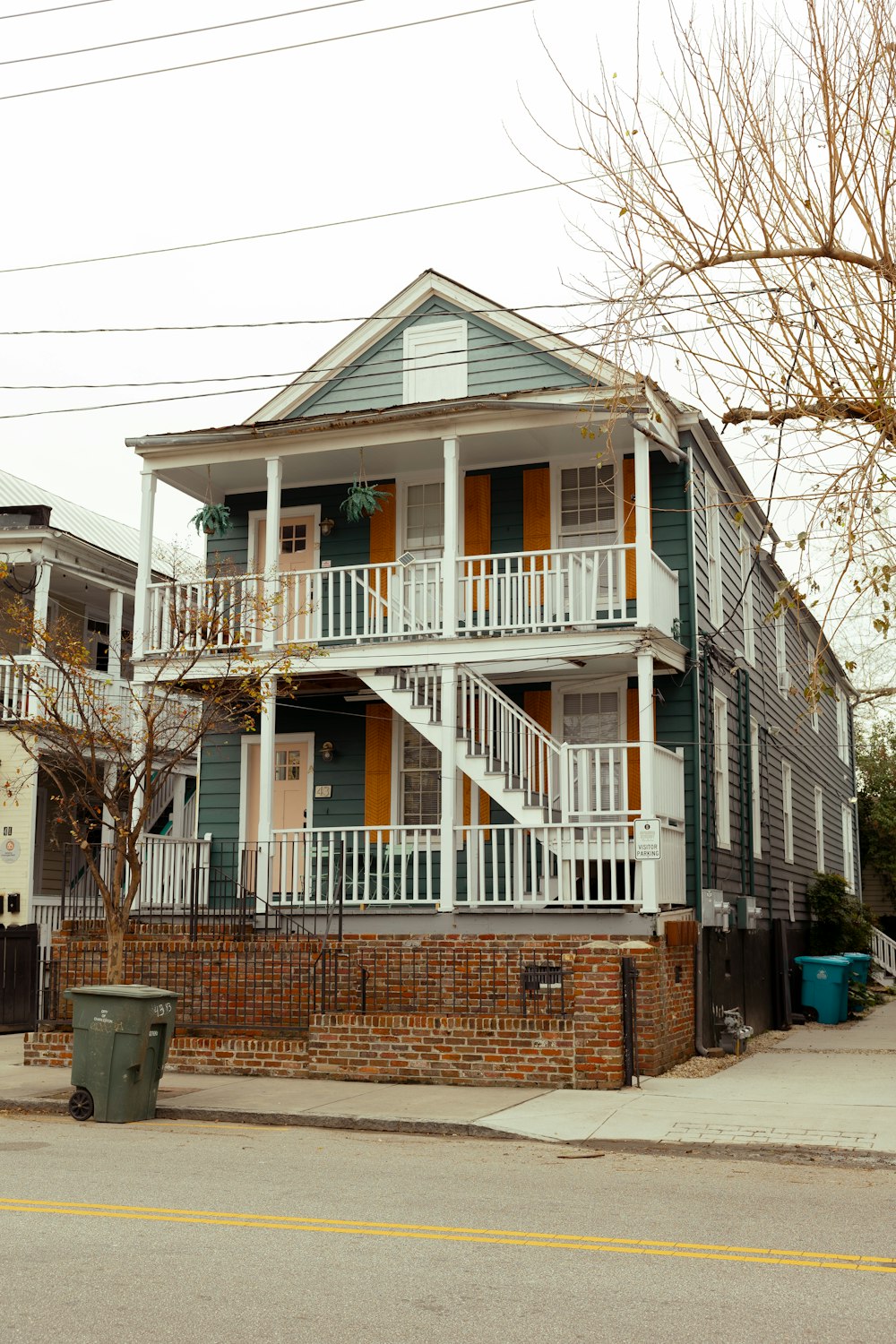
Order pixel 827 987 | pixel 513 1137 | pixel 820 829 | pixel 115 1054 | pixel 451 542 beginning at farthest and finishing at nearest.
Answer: pixel 820 829 → pixel 827 987 → pixel 451 542 → pixel 115 1054 → pixel 513 1137

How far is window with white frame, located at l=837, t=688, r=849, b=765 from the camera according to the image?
33.6 m

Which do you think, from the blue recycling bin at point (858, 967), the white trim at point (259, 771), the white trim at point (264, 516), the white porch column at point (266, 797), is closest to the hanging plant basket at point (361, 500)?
the white trim at point (264, 516)

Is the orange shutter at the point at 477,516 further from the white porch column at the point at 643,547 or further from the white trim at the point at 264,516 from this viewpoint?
the white porch column at the point at 643,547

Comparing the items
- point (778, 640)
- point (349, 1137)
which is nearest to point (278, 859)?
point (349, 1137)

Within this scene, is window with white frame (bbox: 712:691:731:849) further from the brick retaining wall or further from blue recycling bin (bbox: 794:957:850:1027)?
the brick retaining wall

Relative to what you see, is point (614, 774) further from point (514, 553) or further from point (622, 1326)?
point (622, 1326)

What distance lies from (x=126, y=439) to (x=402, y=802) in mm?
5891

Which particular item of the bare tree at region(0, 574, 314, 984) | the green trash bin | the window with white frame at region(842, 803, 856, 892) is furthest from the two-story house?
the window with white frame at region(842, 803, 856, 892)

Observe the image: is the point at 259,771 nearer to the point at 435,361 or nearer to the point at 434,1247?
the point at 435,361

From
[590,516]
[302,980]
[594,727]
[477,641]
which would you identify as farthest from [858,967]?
[302,980]

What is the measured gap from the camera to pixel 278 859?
17703mm

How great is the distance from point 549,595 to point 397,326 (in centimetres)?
506

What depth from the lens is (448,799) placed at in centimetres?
1563

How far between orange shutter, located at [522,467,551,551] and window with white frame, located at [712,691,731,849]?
9.99 feet
